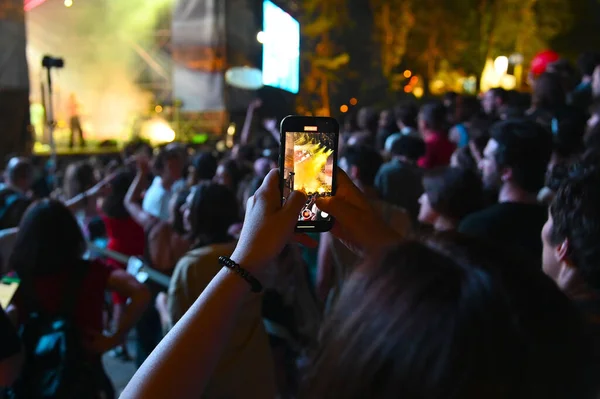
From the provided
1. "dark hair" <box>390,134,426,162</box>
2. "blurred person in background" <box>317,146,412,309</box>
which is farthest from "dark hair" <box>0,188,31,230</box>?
"dark hair" <box>390,134,426,162</box>

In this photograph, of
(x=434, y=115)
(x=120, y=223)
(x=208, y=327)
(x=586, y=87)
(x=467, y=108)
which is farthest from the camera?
(x=467, y=108)

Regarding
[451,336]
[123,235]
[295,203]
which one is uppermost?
[295,203]

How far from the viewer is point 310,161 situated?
1.27m

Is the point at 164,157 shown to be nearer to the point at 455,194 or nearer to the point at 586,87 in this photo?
the point at 455,194

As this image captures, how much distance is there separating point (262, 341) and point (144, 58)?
19.3 metres

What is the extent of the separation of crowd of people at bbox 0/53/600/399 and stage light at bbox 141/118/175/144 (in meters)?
12.1

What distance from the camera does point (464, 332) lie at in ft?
2.29

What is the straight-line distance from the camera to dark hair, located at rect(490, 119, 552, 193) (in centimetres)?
284

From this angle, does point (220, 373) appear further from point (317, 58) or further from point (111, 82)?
point (111, 82)

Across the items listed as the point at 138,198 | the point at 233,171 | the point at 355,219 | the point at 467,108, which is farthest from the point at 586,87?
the point at 355,219

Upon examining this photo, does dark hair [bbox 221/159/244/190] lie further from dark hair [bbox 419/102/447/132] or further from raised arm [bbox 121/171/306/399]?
raised arm [bbox 121/171/306/399]

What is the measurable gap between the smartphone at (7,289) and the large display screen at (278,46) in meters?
1.54

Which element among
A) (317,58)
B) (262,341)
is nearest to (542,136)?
(262,341)

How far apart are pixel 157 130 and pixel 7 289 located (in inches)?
641
